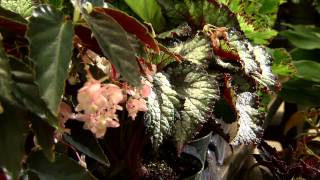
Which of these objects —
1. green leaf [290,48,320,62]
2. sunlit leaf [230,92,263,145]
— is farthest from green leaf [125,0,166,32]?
green leaf [290,48,320,62]

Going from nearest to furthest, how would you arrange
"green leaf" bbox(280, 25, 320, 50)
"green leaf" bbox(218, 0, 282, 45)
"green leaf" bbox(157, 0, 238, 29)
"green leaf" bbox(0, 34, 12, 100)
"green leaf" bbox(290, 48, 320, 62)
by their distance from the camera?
1. "green leaf" bbox(0, 34, 12, 100)
2. "green leaf" bbox(157, 0, 238, 29)
3. "green leaf" bbox(218, 0, 282, 45)
4. "green leaf" bbox(280, 25, 320, 50)
5. "green leaf" bbox(290, 48, 320, 62)

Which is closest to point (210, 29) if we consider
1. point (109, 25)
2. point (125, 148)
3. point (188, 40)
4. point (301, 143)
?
point (188, 40)

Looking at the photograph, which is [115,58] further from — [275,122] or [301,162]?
[275,122]

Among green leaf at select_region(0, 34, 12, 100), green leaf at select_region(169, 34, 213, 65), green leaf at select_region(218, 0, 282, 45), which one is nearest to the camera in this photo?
green leaf at select_region(0, 34, 12, 100)

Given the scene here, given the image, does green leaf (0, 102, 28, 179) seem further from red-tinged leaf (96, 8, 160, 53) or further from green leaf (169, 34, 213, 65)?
green leaf (169, 34, 213, 65)

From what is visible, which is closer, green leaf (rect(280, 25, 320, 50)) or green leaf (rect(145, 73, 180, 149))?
green leaf (rect(145, 73, 180, 149))

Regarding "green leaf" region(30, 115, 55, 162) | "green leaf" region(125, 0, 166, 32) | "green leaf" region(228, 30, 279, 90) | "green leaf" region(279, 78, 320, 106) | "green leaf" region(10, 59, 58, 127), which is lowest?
"green leaf" region(279, 78, 320, 106)
